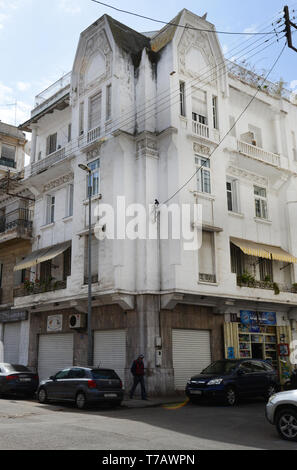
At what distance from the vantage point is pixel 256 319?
944 inches

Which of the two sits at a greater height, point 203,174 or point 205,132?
point 205,132

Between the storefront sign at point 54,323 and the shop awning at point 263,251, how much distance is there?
32.9 ft

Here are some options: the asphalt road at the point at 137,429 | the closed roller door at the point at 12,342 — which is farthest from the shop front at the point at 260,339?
the closed roller door at the point at 12,342

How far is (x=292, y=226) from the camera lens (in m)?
25.7

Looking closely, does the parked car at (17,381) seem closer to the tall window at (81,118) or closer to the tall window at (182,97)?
the tall window at (81,118)

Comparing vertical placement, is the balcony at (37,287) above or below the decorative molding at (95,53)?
below

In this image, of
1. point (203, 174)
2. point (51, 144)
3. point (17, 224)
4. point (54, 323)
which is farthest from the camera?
point (51, 144)

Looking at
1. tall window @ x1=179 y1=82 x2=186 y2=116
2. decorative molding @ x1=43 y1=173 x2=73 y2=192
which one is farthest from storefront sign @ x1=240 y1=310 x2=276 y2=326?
→ decorative molding @ x1=43 y1=173 x2=73 y2=192

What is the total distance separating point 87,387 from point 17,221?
570 inches

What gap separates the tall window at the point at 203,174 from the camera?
21891 millimetres

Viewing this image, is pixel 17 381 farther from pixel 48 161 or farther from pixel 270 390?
pixel 48 161

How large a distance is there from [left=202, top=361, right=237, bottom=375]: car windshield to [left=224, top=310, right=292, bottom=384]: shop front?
4.64 m

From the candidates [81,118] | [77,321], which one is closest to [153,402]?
[77,321]
